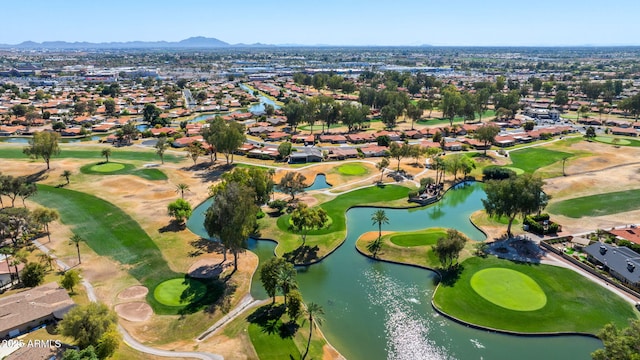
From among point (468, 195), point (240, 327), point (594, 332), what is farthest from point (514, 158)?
point (240, 327)

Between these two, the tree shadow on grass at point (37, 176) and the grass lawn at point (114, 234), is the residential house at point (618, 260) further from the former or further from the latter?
the tree shadow on grass at point (37, 176)

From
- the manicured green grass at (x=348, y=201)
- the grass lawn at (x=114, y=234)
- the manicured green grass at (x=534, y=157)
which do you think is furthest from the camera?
the manicured green grass at (x=534, y=157)

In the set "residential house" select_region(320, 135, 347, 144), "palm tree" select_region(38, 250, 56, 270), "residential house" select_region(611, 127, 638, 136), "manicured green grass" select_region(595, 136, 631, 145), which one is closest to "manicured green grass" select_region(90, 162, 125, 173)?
"palm tree" select_region(38, 250, 56, 270)

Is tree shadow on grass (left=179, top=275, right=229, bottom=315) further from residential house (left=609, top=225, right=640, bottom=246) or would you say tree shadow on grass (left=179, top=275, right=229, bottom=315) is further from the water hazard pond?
residential house (left=609, top=225, right=640, bottom=246)

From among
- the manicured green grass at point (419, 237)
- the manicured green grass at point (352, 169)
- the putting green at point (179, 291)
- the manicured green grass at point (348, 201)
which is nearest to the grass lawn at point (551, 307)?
the manicured green grass at point (419, 237)

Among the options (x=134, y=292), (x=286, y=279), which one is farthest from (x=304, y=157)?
(x=286, y=279)

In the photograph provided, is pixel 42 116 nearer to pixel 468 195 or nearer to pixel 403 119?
pixel 403 119

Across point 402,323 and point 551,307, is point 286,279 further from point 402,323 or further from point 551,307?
point 551,307
